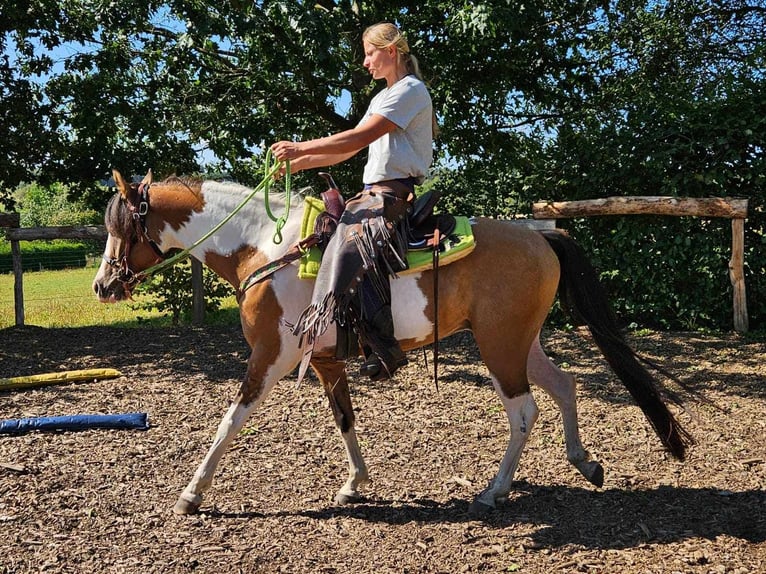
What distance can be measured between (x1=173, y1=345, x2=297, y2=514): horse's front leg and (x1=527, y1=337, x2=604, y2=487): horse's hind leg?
1454mm

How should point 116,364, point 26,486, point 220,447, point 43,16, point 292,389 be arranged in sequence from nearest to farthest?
1. point 220,447
2. point 26,486
3. point 292,389
4. point 116,364
5. point 43,16

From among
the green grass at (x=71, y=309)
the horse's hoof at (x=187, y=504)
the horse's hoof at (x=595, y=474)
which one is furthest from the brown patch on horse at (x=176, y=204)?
the green grass at (x=71, y=309)

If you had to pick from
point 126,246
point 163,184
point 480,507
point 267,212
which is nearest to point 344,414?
point 480,507

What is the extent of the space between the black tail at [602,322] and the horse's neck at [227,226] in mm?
1604

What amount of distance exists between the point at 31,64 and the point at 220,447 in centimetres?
760

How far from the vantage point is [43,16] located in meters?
8.89

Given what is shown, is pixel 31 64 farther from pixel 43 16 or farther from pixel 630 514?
pixel 630 514

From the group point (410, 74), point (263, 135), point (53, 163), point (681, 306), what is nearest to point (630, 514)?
point (410, 74)

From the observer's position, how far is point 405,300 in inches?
153

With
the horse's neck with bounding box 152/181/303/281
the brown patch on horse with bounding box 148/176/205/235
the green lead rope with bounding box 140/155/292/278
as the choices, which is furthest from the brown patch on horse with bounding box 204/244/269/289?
the brown patch on horse with bounding box 148/176/205/235

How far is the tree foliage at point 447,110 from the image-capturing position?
859cm

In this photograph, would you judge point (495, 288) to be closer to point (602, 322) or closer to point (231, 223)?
point (602, 322)

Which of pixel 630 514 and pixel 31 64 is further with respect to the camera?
pixel 31 64

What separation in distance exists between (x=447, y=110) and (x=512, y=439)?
6179mm
